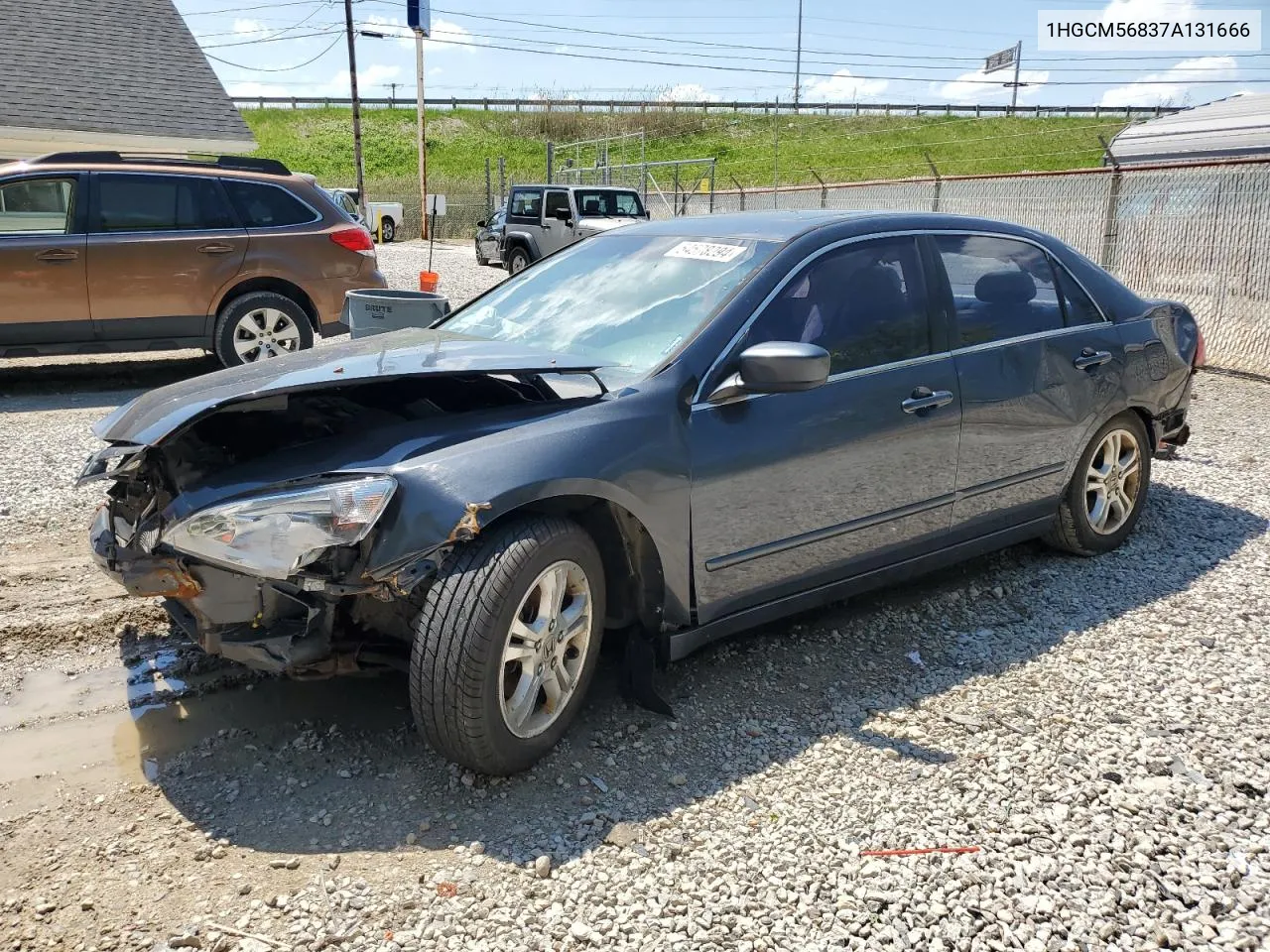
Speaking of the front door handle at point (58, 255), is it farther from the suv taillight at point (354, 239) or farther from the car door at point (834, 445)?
the car door at point (834, 445)

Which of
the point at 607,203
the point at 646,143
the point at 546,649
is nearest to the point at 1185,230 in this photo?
the point at 546,649

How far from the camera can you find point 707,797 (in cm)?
290

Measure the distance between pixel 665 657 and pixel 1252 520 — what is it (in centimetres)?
392

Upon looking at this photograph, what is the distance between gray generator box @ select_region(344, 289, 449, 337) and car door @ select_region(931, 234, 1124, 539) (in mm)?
2458

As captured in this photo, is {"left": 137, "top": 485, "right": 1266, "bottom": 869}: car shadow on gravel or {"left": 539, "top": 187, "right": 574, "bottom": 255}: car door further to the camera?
{"left": 539, "top": 187, "right": 574, "bottom": 255}: car door

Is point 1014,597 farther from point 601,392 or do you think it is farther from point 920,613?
point 601,392

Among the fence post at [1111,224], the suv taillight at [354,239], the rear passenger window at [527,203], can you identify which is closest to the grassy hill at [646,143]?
the rear passenger window at [527,203]

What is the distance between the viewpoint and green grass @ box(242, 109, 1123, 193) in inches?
1747

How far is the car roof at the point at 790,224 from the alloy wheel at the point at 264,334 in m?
5.26

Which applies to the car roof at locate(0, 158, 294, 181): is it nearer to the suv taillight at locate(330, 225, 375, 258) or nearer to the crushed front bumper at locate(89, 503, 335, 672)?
the suv taillight at locate(330, 225, 375, 258)

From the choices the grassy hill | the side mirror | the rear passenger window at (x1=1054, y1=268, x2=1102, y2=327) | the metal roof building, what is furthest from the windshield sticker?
the grassy hill

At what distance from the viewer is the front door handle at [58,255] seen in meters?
7.88

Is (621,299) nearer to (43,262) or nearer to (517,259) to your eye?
(43,262)

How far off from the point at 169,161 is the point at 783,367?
7353 millimetres
